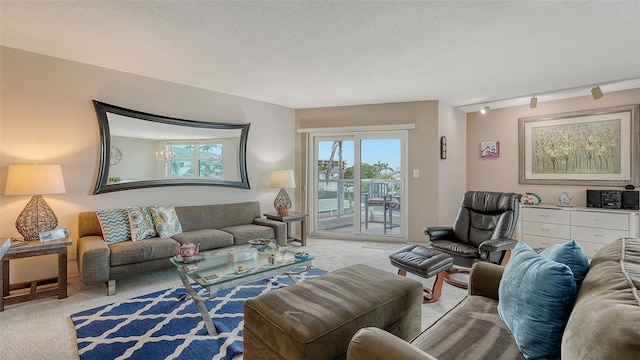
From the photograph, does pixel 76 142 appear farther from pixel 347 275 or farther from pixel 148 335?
pixel 347 275

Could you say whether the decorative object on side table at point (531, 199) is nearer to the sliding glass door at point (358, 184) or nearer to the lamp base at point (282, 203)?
the sliding glass door at point (358, 184)

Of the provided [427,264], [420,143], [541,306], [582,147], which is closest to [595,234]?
[582,147]

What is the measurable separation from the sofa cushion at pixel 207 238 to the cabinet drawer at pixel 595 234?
4.54 meters

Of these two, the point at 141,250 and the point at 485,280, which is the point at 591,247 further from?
the point at 141,250

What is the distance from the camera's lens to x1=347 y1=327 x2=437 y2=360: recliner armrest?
37.9 inches

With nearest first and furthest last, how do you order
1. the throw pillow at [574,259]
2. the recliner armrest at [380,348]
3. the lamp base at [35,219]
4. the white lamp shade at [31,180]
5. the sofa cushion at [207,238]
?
the recliner armrest at [380,348], the throw pillow at [574,259], the white lamp shade at [31,180], the lamp base at [35,219], the sofa cushion at [207,238]

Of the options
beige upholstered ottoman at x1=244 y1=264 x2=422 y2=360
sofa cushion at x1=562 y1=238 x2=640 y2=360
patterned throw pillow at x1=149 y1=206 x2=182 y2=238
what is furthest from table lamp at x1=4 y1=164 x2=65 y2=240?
sofa cushion at x1=562 y1=238 x2=640 y2=360

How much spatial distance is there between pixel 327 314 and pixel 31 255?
2760 mm


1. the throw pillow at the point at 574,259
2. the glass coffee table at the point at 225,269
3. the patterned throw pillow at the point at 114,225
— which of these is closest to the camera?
the throw pillow at the point at 574,259

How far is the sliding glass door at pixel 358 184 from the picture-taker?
494 cm

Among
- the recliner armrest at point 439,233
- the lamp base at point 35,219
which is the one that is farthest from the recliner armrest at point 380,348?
the lamp base at point 35,219

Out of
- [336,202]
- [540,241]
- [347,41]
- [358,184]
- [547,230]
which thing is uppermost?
[347,41]

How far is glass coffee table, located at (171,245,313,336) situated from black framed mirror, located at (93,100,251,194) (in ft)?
5.32

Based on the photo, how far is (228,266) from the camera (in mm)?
2465
